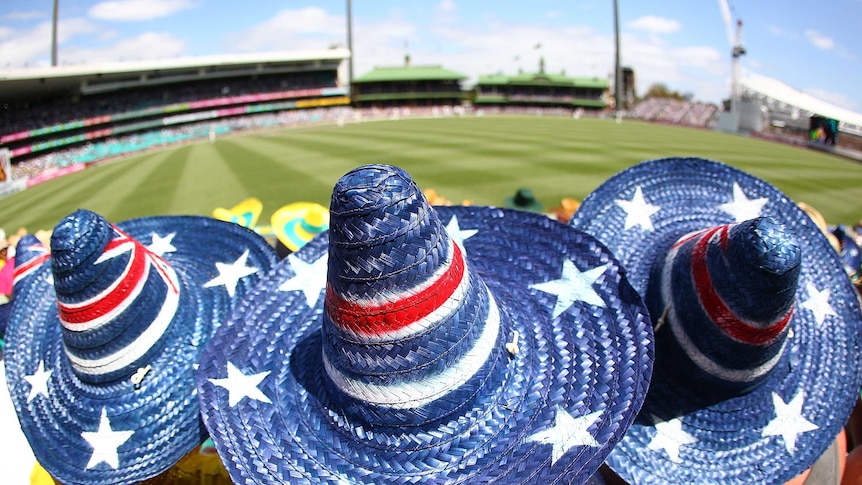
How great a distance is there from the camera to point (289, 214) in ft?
15.6

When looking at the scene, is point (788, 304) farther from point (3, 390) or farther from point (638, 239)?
point (3, 390)

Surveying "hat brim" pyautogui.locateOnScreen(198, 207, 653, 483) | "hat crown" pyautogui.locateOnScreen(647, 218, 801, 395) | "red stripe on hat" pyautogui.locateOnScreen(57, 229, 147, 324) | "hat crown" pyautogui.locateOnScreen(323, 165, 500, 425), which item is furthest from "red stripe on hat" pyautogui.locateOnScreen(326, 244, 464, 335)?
"red stripe on hat" pyautogui.locateOnScreen(57, 229, 147, 324)

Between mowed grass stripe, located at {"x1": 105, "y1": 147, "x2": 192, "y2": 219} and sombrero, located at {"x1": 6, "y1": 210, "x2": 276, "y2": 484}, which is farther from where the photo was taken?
mowed grass stripe, located at {"x1": 105, "y1": 147, "x2": 192, "y2": 219}

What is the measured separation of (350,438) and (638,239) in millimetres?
1720

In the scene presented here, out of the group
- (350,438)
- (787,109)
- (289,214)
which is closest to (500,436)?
(350,438)

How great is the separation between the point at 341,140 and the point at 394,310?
70.9ft

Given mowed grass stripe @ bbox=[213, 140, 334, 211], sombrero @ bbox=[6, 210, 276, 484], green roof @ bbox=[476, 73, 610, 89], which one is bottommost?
sombrero @ bbox=[6, 210, 276, 484]

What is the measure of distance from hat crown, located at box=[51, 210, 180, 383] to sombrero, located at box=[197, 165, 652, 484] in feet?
1.47

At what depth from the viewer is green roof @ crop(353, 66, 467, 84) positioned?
4481 centimetres

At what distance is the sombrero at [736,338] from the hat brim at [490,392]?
377mm

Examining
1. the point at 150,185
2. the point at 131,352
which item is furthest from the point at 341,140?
the point at 131,352

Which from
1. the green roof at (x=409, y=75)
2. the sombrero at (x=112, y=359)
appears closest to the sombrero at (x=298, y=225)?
the sombrero at (x=112, y=359)

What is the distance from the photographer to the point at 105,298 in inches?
79.2

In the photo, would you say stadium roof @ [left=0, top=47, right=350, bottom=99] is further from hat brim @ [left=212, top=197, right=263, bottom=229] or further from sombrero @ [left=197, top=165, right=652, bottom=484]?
sombrero @ [left=197, top=165, right=652, bottom=484]
